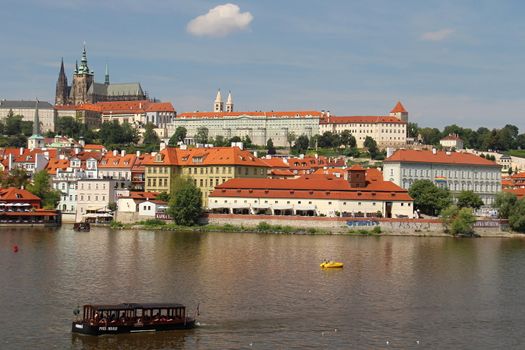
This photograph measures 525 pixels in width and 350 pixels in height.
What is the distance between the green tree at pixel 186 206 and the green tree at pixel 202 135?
9506 cm

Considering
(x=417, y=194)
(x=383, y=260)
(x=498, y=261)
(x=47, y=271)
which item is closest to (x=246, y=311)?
(x=47, y=271)

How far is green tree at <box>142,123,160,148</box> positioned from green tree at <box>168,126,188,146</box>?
301cm

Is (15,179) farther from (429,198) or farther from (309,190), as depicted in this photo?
(429,198)

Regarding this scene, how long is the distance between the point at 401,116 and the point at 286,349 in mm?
151803

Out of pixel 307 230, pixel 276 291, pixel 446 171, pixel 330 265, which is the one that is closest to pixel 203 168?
pixel 307 230

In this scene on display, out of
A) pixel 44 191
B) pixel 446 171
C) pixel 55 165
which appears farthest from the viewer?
pixel 55 165

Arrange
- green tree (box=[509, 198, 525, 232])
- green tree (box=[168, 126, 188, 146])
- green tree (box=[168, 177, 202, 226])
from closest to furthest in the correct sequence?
1. green tree (box=[509, 198, 525, 232])
2. green tree (box=[168, 177, 202, 226])
3. green tree (box=[168, 126, 188, 146])

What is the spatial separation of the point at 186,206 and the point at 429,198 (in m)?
19.6

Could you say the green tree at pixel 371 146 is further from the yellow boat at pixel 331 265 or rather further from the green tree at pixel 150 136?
the yellow boat at pixel 331 265

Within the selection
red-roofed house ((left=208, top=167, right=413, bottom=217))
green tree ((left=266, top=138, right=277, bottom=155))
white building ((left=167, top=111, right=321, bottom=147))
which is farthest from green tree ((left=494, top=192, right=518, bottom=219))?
white building ((left=167, top=111, right=321, bottom=147))

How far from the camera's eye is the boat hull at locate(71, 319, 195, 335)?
2956cm

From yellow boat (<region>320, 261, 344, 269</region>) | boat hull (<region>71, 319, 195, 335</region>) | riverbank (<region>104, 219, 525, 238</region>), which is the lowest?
boat hull (<region>71, 319, 195, 335</region>)

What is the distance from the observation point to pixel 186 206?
2810 inches

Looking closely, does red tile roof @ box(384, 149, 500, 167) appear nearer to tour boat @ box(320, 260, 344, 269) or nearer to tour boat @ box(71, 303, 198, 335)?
tour boat @ box(320, 260, 344, 269)
